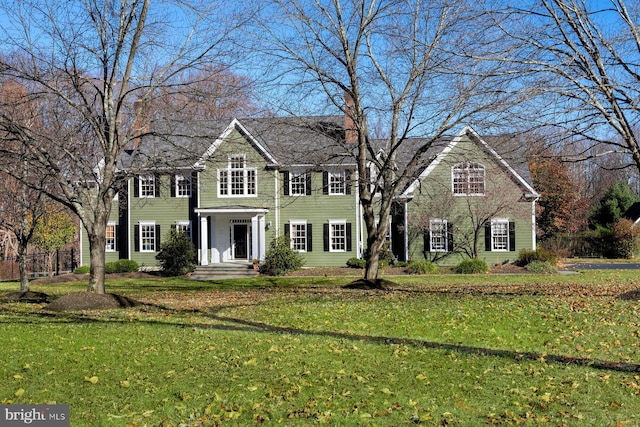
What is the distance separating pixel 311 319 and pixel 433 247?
67.5 feet

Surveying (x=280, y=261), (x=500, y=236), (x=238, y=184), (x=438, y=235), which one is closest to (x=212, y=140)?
(x=280, y=261)

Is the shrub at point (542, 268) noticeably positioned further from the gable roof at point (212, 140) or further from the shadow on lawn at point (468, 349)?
the shadow on lawn at point (468, 349)

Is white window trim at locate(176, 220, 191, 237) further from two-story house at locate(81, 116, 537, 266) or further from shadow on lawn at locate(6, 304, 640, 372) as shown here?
shadow on lawn at locate(6, 304, 640, 372)

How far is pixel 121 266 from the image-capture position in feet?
99.7

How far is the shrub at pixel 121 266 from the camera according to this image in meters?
30.2

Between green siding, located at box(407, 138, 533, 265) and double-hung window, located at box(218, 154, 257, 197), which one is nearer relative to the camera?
green siding, located at box(407, 138, 533, 265)

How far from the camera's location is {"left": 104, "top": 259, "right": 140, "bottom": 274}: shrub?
3016 cm

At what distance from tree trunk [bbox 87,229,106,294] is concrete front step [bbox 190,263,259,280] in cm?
1318

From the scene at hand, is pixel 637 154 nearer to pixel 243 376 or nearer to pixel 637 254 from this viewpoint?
pixel 243 376

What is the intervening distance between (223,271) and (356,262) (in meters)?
6.22

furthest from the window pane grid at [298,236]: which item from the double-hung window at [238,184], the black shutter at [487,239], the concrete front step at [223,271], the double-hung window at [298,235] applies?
the black shutter at [487,239]

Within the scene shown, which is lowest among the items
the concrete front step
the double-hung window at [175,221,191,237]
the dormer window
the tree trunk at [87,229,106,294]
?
the concrete front step

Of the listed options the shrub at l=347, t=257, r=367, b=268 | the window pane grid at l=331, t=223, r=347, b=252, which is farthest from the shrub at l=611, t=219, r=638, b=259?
the window pane grid at l=331, t=223, r=347, b=252

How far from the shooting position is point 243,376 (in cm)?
721
